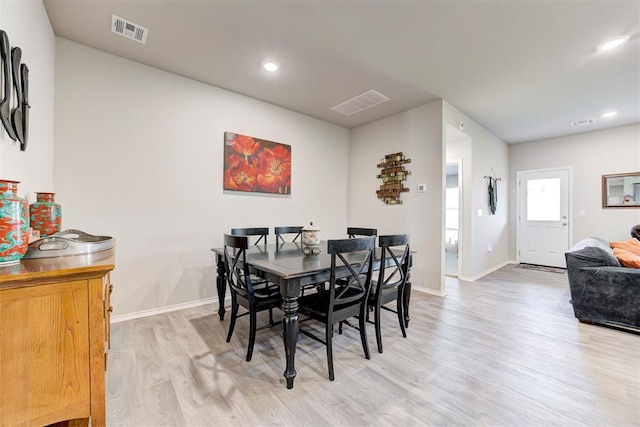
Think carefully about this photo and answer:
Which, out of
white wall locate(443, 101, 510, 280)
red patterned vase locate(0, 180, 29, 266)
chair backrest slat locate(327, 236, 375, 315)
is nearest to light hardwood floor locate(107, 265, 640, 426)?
chair backrest slat locate(327, 236, 375, 315)

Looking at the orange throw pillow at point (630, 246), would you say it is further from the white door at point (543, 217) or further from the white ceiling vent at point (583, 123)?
the white ceiling vent at point (583, 123)

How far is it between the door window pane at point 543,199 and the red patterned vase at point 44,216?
738 centimetres

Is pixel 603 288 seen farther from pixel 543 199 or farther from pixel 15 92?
pixel 15 92

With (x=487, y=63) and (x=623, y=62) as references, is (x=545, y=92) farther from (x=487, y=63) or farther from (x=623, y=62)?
(x=487, y=63)

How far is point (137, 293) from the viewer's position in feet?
9.05

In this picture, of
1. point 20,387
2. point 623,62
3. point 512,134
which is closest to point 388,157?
point 623,62

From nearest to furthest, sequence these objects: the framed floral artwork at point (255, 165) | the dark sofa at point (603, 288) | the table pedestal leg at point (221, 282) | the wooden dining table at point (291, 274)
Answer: the wooden dining table at point (291, 274) < the dark sofa at point (603, 288) < the table pedestal leg at point (221, 282) < the framed floral artwork at point (255, 165)

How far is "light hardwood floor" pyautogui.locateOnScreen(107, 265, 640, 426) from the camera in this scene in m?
1.48

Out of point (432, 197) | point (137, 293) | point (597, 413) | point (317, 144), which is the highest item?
point (317, 144)

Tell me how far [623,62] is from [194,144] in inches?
183

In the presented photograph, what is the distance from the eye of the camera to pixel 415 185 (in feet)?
12.7

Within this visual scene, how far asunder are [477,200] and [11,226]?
211 inches

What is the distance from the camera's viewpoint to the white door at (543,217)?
17.4ft

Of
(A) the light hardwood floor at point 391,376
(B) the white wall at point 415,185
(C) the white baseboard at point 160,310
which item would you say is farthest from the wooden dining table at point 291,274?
(B) the white wall at point 415,185
